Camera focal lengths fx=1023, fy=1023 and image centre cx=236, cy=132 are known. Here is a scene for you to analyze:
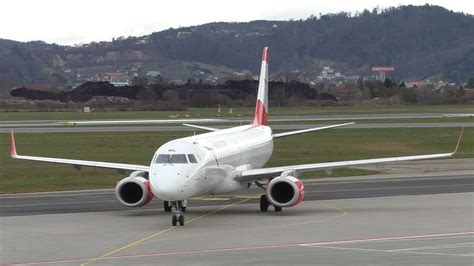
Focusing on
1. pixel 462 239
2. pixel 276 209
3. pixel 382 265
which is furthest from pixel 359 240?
pixel 276 209

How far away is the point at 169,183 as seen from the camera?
33.4m

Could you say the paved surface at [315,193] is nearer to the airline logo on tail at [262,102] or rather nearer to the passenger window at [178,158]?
the airline logo on tail at [262,102]

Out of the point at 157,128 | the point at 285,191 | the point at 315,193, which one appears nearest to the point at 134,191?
the point at 285,191

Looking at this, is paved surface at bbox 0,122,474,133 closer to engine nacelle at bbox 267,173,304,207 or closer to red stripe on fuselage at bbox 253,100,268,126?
red stripe on fuselage at bbox 253,100,268,126

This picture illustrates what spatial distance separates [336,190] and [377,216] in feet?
36.6

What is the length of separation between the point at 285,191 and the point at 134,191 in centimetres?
561

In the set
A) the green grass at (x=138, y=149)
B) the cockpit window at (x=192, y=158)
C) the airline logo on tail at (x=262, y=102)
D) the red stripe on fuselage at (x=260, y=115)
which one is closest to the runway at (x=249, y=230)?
the cockpit window at (x=192, y=158)

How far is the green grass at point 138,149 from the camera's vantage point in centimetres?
5497

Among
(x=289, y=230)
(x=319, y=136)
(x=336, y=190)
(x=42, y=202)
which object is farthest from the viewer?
(x=319, y=136)

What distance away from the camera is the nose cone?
109 feet

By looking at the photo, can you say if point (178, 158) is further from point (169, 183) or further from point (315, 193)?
point (315, 193)

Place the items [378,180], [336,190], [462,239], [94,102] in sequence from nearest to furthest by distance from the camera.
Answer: [462,239]
[336,190]
[378,180]
[94,102]

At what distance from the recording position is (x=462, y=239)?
30250 mm

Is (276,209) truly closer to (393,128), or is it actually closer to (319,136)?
(319,136)
